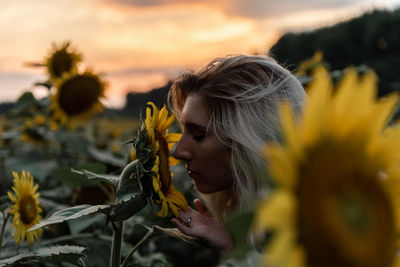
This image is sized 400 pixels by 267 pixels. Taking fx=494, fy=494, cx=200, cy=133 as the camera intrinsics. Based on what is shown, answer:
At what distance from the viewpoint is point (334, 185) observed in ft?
2.19

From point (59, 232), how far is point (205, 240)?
31.4 inches

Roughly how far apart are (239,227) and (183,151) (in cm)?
66

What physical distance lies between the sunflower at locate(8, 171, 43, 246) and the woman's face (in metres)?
0.48

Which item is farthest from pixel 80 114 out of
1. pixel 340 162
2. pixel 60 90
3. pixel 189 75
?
pixel 340 162

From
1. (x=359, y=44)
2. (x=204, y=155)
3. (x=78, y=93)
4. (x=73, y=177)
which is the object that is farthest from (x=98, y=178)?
(x=359, y=44)

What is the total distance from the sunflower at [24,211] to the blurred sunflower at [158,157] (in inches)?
17.8

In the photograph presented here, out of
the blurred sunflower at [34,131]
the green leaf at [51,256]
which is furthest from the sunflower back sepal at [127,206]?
the blurred sunflower at [34,131]

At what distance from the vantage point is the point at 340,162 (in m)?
0.68

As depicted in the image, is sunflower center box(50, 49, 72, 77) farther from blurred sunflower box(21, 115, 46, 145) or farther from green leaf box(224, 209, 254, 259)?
green leaf box(224, 209, 254, 259)

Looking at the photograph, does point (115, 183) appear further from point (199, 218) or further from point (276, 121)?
point (276, 121)

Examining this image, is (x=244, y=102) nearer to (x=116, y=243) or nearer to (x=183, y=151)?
(x=183, y=151)

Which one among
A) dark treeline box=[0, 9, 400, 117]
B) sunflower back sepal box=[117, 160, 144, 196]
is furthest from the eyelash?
dark treeline box=[0, 9, 400, 117]

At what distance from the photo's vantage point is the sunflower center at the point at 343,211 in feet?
2.08

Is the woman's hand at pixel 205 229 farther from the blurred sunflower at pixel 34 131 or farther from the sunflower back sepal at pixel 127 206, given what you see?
the blurred sunflower at pixel 34 131
